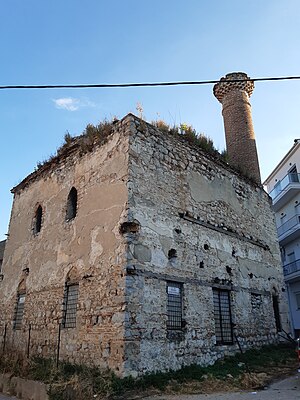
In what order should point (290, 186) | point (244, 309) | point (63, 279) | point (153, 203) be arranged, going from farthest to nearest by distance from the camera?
point (290, 186) → point (244, 309) → point (63, 279) → point (153, 203)

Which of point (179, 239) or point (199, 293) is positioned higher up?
point (179, 239)

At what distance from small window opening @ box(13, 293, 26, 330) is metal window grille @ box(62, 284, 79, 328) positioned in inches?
106

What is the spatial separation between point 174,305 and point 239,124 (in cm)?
976

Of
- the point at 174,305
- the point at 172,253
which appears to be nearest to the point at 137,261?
the point at 172,253

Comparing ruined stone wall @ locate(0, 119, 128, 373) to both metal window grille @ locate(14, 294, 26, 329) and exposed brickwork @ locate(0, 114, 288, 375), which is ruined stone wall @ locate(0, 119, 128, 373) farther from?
metal window grille @ locate(14, 294, 26, 329)

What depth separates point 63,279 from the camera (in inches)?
385

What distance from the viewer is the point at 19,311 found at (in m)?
11.5

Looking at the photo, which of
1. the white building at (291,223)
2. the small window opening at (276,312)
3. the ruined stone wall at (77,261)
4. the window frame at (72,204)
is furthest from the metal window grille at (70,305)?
the white building at (291,223)

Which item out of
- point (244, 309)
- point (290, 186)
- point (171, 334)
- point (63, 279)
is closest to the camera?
point (171, 334)

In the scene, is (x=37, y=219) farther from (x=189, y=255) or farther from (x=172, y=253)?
(x=189, y=255)

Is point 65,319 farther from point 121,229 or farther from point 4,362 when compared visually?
point 121,229

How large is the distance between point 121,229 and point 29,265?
5031mm

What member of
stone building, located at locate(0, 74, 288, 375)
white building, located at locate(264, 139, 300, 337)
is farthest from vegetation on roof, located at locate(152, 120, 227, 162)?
white building, located at locate(264, 139, 300, 337)

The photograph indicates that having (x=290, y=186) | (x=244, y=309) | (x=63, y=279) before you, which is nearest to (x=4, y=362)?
(x=63, y=279)
